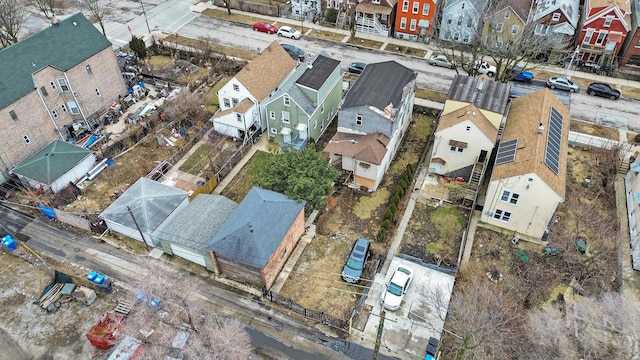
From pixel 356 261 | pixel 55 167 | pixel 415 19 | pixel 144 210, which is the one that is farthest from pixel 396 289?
pixel 415 19

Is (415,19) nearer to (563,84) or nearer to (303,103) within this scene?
(563,84)

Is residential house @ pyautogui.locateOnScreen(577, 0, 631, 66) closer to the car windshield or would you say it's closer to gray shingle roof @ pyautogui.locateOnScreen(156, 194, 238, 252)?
the car windshield

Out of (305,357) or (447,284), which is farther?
(447,284)

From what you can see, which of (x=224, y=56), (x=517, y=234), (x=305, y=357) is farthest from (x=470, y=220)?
(x=224, y=56)

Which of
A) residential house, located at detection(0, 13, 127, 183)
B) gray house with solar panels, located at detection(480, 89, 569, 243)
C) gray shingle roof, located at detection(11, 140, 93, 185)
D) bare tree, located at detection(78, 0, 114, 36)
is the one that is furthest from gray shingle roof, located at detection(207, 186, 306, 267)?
bare tree, located at detection(78, 0, 114, 36)

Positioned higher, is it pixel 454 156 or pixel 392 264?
pixel 454 156

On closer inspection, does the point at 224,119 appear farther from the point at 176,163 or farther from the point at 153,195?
the point at 153,195

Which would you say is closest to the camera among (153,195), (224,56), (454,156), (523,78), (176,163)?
(153,195)
